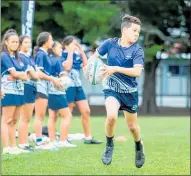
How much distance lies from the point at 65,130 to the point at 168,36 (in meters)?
21.1

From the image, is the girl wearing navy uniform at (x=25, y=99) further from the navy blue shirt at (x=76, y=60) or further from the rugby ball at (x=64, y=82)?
the navy blue shirt at (x=76, y=60)

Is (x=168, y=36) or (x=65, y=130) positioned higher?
(x=168, y=36)

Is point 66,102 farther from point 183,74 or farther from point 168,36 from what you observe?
point 183,74

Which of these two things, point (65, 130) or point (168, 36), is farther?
point (168, 36)

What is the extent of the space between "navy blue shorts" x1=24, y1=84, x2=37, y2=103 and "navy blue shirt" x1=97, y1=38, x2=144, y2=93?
9.30 feet

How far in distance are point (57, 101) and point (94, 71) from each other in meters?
3.47

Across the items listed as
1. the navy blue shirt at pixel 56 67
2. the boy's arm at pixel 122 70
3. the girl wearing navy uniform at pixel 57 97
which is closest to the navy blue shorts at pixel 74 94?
the girl wearing navy uniform at pixel 57 97

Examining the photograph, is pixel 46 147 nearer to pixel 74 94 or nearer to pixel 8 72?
pixel 74 94

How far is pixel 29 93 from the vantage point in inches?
444

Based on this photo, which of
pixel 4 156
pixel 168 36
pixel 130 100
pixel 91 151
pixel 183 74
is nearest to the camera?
pixel 130 100

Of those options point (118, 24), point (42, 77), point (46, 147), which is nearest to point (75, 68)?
point (42, 77)

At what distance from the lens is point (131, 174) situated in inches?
350

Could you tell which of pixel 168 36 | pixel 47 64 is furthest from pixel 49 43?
pixel 168 36

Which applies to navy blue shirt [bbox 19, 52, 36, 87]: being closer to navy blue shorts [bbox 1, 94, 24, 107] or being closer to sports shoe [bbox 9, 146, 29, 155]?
navy blue shorts [bbox 1, 94, 24, 107]
